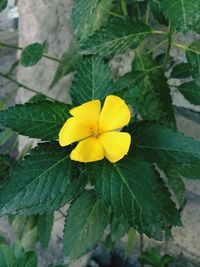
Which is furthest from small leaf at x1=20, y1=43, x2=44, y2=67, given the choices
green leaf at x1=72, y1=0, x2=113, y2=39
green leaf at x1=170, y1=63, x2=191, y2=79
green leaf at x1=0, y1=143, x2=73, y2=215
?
green leaf at x1=0, y1=143, x2=73, y2=215

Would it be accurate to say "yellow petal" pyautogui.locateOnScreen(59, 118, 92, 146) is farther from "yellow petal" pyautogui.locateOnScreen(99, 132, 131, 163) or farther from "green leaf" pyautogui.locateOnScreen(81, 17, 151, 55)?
"green leaf" pyautogui.locateOnScreen(81, 17, 151, 55)

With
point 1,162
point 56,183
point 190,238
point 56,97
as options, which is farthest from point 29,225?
point 56,183

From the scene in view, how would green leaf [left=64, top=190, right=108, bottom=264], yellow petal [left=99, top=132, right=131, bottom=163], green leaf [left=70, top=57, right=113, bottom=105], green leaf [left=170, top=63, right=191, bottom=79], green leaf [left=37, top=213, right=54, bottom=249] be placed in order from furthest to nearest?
green leaf [left=37, top=213, right=54, bottom=249] → green leaf [left=170, top=63, right=191, bottom=79] → green leaf [left=64, top=190, right=108, bottom=264] → green leaf [left=70, top=57, right=113, bottom=105] → yellow petal [left=99, top=132, right=131, bottom=163]

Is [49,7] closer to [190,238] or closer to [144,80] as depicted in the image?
[144,80]

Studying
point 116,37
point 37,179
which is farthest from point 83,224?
point 116,37

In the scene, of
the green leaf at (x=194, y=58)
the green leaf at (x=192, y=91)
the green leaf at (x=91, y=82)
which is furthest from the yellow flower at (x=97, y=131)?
the green leaf at (x=192, y=91)

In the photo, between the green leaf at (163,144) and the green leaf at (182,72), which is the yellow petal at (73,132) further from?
the green leaf at (182,72)
